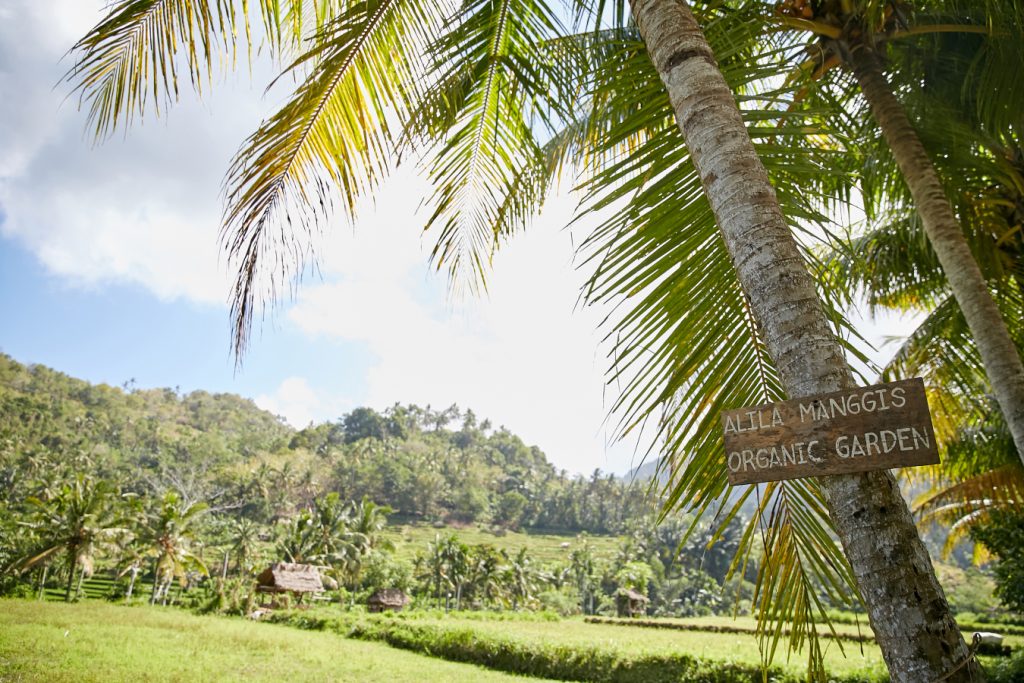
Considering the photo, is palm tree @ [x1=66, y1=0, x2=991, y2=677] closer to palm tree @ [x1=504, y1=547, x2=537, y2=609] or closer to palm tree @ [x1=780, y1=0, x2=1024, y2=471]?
palm tree @ [x1=780, y1=0, x2=1024, y2=471]

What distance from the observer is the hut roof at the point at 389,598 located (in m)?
31.6

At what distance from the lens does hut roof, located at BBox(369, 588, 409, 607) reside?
31.6 m

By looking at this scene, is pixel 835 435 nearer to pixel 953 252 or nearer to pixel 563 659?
pixel 953 252

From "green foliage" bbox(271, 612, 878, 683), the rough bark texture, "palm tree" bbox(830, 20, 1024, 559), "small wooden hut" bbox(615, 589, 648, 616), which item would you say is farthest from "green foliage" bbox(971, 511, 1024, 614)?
"small wooden hut" bbox(615, 589, 648, 616)

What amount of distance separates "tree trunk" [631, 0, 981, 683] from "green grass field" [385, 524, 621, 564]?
2271 inches

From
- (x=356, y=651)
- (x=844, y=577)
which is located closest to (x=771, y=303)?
(x=844, y=577)

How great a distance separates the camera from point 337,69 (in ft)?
9.54

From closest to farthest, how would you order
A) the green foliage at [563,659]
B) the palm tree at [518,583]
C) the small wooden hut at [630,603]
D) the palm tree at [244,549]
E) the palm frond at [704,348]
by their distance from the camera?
the palm frond at [704,348] → the green foliage at [563,659] → the palm tree at [244,549] → the small wooden hut at [630,603] → the palm tree at [518,583]

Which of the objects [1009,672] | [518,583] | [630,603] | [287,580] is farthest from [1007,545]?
[518,583]

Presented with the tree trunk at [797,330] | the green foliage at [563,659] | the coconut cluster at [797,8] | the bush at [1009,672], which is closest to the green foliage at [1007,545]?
the bush at [1009,672]

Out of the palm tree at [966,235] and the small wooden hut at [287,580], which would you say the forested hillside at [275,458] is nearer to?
the small wooden hut at [287,580]

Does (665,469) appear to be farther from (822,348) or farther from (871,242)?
(871,242)

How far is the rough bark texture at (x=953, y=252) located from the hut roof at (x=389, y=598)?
33.4 m

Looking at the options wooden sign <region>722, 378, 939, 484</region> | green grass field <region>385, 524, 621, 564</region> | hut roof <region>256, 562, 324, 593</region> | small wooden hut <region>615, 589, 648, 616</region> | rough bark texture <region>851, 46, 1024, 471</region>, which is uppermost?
rough bark texture <region>851, 46, 1024, 471</region>
